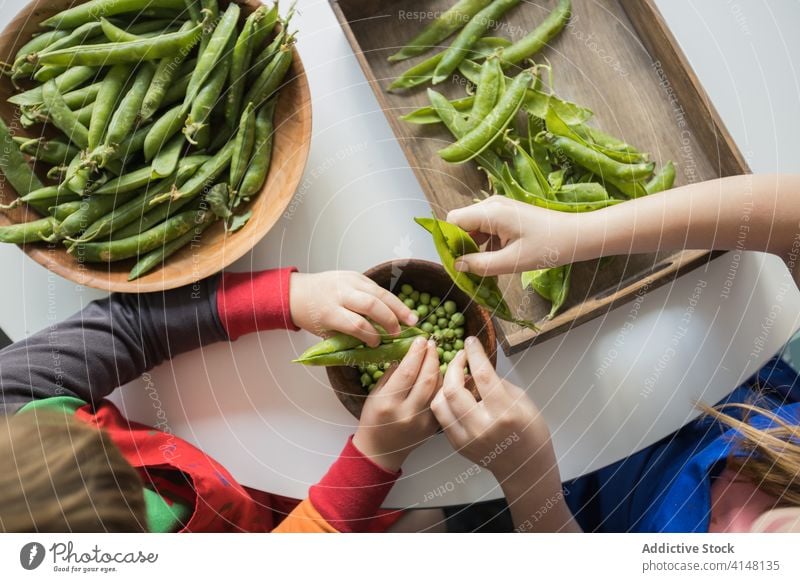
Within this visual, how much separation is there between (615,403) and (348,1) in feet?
2.46

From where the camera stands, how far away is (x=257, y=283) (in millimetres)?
945

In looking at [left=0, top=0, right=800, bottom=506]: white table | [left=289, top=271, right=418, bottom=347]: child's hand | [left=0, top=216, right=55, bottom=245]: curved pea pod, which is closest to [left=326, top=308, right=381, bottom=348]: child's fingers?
[left=289, top=271, right=418, bottom=347]: child's hand

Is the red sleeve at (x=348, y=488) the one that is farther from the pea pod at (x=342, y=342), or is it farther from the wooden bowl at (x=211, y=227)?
the wooden bowl at (x=211, y=227)

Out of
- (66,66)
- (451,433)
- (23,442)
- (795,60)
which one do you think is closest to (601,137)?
(795,60)

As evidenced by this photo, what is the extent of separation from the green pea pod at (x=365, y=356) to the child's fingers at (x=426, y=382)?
0.03m

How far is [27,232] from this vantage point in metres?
0.87

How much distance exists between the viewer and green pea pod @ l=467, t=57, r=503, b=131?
957 mm

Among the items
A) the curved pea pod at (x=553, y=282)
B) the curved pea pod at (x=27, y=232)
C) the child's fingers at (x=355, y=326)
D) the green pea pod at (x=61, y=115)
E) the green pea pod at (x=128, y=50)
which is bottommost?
the child's fingers at (x=355, y=326)

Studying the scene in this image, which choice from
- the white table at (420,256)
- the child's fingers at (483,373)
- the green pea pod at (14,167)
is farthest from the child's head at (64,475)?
the child's fingers at (483,373)

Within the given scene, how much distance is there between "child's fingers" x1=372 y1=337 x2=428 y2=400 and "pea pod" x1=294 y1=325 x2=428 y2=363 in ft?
0.10

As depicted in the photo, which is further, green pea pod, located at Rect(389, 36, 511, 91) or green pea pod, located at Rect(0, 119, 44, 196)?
green pea pod, located at Rect(389, 36, 511, 91)

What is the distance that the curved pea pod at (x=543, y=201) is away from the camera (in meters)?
0.91

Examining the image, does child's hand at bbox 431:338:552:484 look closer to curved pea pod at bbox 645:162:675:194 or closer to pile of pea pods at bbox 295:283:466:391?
pile of pea pods at bbox 295:283:466:391

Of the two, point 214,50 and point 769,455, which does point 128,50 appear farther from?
point 769,455
